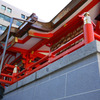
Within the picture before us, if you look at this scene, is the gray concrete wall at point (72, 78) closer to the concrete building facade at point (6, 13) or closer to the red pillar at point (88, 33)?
the red pillar at point (88, 33)

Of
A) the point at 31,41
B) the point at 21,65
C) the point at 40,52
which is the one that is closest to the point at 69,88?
the point at 31,41

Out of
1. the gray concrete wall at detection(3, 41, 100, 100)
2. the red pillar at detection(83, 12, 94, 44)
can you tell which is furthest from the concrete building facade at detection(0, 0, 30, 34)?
the red pillar at detection(83, 12, 94, 44)

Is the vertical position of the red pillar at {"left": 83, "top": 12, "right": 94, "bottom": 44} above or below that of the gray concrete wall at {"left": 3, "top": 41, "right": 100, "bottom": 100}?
above

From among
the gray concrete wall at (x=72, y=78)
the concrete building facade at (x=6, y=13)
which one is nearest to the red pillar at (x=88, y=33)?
the gray concrete wall at (x=72, y=78)

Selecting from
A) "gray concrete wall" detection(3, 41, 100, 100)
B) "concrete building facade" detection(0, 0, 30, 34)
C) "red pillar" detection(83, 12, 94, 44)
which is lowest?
"gray concrete wall" detection(3, 41, 100, 100)

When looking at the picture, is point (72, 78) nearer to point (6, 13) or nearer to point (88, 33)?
point (88, 33)

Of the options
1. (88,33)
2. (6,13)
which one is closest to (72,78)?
(88,33)

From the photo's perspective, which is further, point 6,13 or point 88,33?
point 6,13

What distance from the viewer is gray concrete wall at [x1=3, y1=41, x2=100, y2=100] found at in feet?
10.1

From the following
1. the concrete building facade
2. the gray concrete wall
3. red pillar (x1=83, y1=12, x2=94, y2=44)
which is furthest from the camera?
the concrete building facade

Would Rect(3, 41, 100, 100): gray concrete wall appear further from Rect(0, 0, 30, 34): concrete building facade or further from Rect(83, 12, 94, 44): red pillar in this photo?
Rect(0, 0, 30, 34): concrete building facade

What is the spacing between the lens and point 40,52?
9305 mm

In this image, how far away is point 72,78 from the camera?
3582 millimetres

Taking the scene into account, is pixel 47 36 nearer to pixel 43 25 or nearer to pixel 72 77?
pixel 43 25
